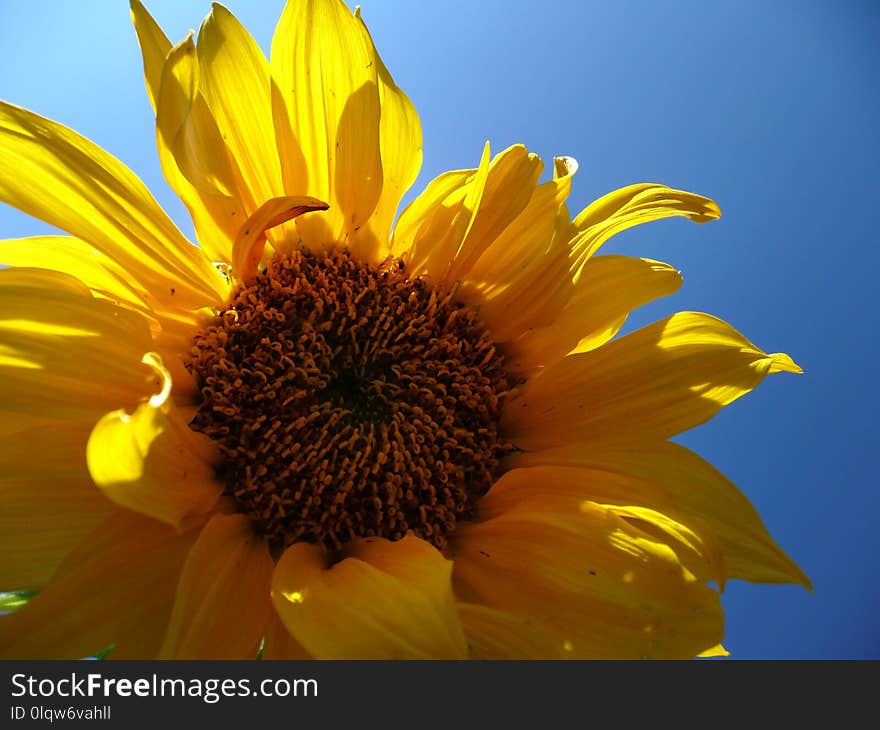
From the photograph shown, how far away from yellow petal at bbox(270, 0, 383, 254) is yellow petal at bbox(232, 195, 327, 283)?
14 cm

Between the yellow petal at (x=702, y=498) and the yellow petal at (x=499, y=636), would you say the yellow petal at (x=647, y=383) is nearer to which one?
the yellow petal at (x=702, y=498)

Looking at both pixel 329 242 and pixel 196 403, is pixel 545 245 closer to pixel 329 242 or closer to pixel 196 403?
pixel 329 242

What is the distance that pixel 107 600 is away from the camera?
90cm

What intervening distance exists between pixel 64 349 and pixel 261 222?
A: 0.31 m

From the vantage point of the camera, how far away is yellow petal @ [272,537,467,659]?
0.80m

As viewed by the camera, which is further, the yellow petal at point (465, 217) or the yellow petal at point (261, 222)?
the yellow petal at point (465, 217)

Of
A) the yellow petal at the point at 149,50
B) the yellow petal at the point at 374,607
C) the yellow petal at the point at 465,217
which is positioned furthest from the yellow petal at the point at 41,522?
the yellow petal at the point at 465,217

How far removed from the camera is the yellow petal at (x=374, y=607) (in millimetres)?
797

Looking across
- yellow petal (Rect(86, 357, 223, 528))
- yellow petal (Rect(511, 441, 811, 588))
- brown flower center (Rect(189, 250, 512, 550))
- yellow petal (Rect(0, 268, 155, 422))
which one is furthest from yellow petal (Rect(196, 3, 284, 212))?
yellow petal (Rect(511, 441, 811, 588))

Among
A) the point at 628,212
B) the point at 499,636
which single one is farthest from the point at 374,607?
the point at 628,212

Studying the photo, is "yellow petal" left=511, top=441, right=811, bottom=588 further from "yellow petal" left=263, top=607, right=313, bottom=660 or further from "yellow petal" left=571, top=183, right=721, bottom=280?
"yellow petal" left=263, top=607, right=313, bottom=660

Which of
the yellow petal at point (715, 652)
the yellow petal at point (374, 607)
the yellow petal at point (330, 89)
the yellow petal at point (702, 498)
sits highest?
the yellow petal at point (330, 89)

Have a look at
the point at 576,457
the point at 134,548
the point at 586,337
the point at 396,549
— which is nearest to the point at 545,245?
the point at 586,337

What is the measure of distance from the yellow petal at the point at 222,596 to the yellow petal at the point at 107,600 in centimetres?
5
